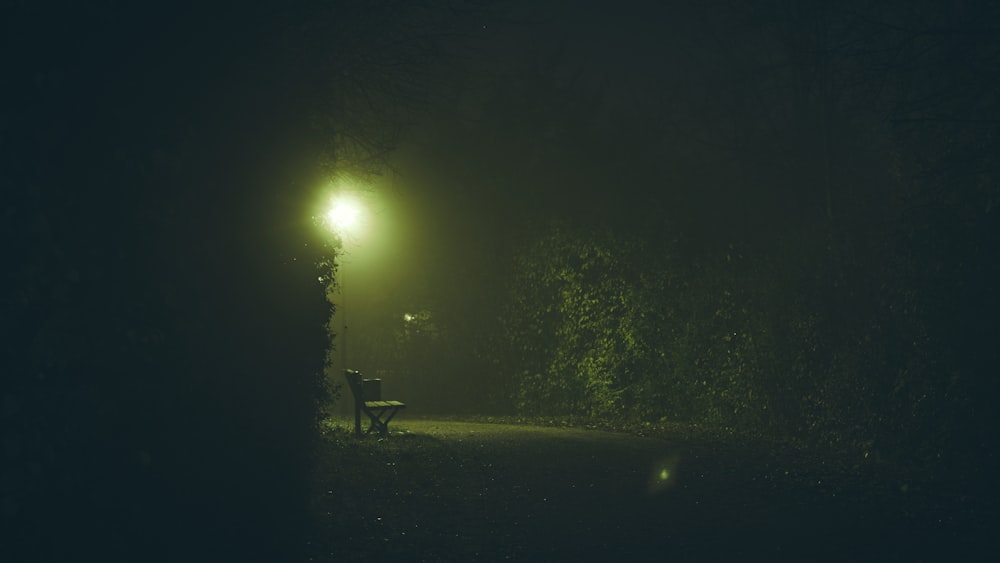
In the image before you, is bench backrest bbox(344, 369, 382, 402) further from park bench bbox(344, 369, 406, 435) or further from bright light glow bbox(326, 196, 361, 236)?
bright light glow bbox(326, 196, 361, 236)

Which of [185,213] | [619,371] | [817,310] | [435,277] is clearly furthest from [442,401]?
[185,213]

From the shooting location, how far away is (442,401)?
99.3ft

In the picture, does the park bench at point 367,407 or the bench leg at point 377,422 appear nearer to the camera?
the bench leg at point 377,422

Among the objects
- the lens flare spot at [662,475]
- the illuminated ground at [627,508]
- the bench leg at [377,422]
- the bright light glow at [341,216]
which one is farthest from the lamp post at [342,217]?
the bench leg at [377,422]

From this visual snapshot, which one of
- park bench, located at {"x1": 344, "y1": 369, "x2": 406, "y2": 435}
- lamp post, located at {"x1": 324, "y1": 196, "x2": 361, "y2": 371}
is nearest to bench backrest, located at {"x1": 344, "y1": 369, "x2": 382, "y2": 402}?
park bench, located at {"x1": 344, "y1": 369, "x2": 406, "y2": 435}

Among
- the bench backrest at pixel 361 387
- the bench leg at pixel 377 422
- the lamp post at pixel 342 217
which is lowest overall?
the bench leg at pixel 377 422

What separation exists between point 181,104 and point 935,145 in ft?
29.7

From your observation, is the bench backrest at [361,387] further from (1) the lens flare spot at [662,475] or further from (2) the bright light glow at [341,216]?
(1) the lens flare spot at [662,475]

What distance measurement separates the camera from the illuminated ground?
7.77 metres

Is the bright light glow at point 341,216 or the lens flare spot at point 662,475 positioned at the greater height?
the bright light glow at point 341,216

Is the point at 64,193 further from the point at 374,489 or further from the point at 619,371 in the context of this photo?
the point at 619,371

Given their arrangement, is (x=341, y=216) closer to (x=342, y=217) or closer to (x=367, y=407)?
(x=342, y=217)

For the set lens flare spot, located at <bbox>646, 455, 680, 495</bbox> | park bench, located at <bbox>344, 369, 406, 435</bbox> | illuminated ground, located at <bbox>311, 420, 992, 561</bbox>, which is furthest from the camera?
park bench, located at <bbox>344, 369, 406, 435</bbox>

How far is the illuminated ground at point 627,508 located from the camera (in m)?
7.77
